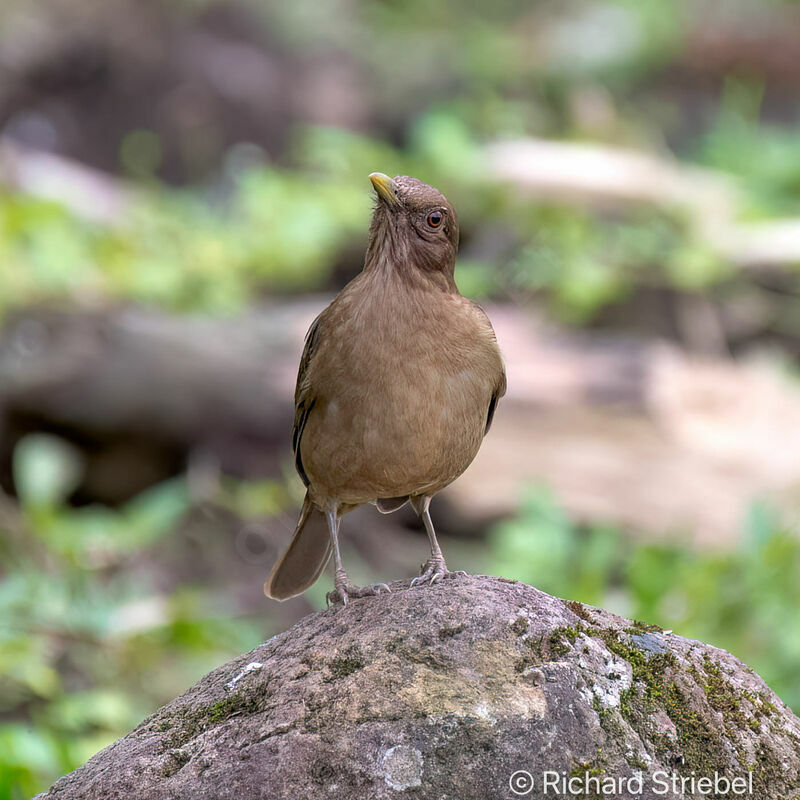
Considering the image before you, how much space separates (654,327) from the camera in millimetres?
10273

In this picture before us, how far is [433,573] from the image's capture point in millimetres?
3902

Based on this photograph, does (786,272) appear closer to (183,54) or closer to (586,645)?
(586,645)

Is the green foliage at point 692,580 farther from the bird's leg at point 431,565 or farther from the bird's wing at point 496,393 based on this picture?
the bird's wing at point 496,393

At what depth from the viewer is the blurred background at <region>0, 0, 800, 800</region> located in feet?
21.7

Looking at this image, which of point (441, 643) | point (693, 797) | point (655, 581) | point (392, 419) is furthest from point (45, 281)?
point (693, 797)

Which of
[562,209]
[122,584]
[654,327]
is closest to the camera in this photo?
[122,584]

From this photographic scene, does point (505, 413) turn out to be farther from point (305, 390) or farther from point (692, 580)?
point (305, 390)

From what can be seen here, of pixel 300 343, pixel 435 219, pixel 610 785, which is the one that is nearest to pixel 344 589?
pixel 610 785

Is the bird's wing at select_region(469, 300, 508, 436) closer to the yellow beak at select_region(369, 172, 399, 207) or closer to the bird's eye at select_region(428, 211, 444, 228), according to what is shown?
the bird's eye at select_region(428, 211, 444, 228)

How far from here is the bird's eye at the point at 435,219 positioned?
3934mm

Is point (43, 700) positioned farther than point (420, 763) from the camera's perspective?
Yes

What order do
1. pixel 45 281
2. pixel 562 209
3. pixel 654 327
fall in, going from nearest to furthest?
pixel 45 281 → pixel 654 327 → pixel 562 209

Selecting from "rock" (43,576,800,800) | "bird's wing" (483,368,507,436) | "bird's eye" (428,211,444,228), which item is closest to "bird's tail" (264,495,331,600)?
"bird's wing" (483,368,507,436)

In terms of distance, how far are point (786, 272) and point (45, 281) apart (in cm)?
659
